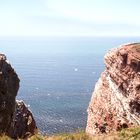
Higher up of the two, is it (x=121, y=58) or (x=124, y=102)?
(x=121, y=58)

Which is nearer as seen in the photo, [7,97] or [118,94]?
[7,97]

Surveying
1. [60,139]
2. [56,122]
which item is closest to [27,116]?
[60,139]

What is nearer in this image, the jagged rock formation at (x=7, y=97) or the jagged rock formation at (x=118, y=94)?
the jagged rock formation at (x=7, y=97)

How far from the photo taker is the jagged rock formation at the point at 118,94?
39.2 m

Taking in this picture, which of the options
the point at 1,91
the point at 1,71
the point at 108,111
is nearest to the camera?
the point at 1,91

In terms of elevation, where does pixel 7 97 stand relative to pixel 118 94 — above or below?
above

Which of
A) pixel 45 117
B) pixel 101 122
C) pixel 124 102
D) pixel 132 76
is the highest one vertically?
pixel 132 76

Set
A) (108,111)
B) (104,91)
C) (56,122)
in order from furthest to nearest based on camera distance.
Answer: (56,122)
(104,91)
(108,111)

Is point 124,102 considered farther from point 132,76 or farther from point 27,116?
point 27,116

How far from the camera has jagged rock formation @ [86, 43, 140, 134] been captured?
3920 cm

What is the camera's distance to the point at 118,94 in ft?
139

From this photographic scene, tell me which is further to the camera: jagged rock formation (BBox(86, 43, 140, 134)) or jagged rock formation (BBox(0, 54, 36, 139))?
jagged rock formation (BBox(86, 43, 140, 134))

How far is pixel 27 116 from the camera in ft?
112

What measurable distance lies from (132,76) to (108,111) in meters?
5.19
